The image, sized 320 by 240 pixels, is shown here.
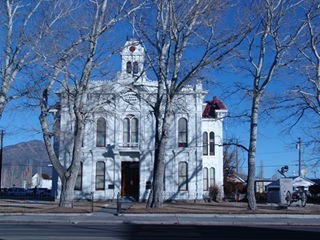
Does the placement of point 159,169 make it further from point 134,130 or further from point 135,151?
point 134,130

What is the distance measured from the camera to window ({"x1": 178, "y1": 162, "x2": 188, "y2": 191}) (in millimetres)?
42781

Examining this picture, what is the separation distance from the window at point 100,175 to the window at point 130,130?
2760mm

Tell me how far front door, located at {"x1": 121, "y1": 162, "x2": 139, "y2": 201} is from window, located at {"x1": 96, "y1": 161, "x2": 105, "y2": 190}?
177cm

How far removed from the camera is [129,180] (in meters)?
43.4

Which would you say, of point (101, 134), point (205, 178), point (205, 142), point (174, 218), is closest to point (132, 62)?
point (101, 134)

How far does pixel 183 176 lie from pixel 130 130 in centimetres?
601

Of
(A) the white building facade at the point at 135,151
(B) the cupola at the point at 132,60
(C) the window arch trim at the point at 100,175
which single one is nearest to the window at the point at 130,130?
(A) the white building facade at the point at 135,151

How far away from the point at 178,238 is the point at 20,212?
A: 14.3m

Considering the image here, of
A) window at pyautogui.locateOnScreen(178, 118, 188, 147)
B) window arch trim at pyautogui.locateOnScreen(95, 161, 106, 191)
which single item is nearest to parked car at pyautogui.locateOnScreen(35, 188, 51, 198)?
window arch trim at pyautogui.locateOnScreen(95, 161, 106, 191)

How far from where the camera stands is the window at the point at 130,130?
4281cm

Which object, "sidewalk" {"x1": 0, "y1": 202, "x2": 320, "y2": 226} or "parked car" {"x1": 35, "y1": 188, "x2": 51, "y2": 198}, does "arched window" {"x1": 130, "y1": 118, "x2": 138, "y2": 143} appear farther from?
"parked car" {"x1": 35, "y1": 188, "x2": 51, "y2": 198}

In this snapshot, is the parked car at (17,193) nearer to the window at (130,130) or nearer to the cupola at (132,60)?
the window at (130,130)

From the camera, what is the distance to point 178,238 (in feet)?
53.7

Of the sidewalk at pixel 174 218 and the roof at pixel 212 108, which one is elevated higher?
the roof at pixel 212 108
